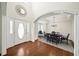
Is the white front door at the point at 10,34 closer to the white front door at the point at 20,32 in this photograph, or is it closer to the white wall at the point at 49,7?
the white front door at the point at 20,32

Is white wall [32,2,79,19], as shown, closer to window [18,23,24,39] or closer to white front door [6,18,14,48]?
window [18,23,24,39]

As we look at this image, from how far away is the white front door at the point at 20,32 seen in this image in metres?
2.10

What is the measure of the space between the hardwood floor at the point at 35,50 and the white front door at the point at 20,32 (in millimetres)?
113

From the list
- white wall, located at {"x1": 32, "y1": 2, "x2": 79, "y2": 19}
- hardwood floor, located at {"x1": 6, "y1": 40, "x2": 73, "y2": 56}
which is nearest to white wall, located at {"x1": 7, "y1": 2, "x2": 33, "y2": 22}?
white wall, located at {"x1": 32, "y1": 2, "x2": 79, "y2": 19}

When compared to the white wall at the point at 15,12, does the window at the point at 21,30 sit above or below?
below

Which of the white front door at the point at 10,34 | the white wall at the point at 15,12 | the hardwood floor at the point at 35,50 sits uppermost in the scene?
the white wall at the point at 15,12

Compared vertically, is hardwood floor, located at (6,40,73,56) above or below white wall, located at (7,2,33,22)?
below

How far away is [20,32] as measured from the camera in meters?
2.14

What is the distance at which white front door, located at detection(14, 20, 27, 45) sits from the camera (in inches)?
82.8

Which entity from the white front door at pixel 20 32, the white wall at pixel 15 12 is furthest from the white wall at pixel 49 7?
the white front door at pixel 20 32

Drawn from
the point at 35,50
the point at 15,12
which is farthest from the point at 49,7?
the point at 35,50

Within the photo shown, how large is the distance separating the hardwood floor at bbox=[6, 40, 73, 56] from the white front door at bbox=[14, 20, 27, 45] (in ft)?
0.37

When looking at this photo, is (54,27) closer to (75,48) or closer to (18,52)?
(75,48)

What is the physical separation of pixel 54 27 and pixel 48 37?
271mm
